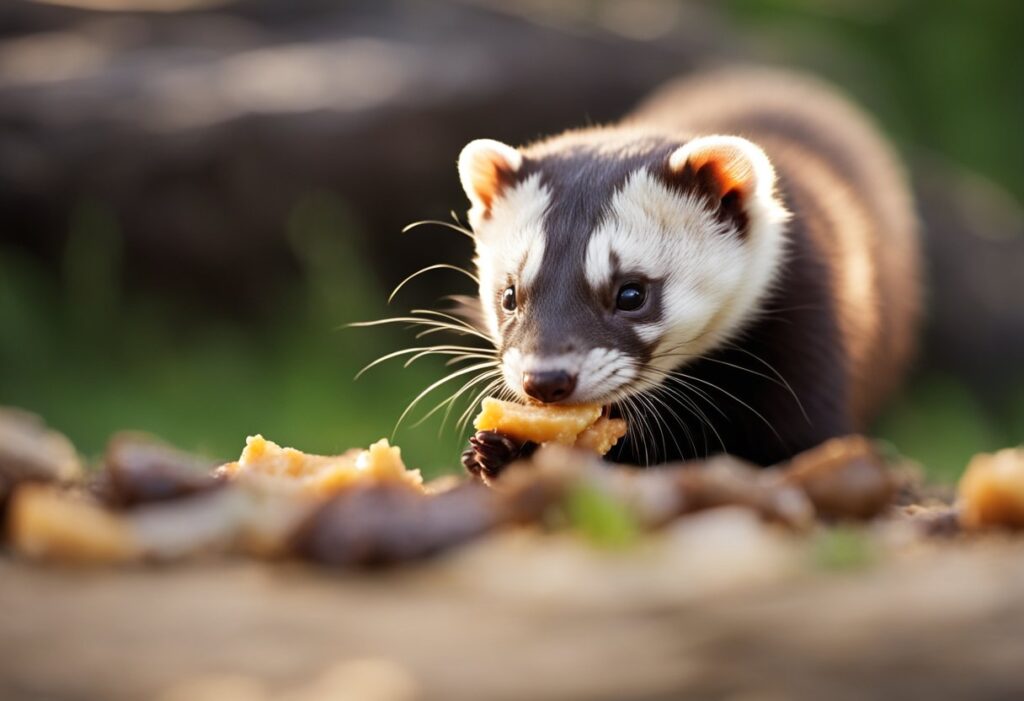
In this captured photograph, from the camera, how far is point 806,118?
5.76 metres

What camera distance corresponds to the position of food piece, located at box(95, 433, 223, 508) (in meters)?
2.52

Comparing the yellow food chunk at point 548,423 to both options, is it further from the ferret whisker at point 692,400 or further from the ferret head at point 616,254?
the ferret whisker at point 692,400

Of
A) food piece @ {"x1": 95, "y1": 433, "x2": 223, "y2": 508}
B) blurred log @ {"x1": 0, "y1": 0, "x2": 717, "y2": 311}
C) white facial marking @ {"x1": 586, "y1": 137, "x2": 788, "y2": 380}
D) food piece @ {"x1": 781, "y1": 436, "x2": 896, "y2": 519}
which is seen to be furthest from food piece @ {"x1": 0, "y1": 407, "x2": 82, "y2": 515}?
blurred log @ {"x1": 0, "y1": 0, "x2": 717, "y2": 311}

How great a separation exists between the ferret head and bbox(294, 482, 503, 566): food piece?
1.05 meters

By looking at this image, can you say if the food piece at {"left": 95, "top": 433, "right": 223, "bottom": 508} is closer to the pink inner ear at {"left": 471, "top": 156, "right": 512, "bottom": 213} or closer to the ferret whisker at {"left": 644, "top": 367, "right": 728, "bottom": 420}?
the ferret whisker at {"left": 644, "top": 367, "right": 728, "bottom": 420}

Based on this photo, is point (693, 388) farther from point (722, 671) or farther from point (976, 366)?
point (976, 366)

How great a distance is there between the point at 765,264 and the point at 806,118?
207 cm

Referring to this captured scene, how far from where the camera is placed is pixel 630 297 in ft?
11.7

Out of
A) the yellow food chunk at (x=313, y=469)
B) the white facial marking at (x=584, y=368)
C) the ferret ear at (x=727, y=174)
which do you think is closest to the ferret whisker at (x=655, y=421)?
the white facial marking at (x=584, y=368)

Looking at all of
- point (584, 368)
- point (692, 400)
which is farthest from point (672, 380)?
point (584, 368)

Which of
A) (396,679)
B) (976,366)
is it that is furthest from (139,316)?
(396,679)

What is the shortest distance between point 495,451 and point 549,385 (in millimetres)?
267

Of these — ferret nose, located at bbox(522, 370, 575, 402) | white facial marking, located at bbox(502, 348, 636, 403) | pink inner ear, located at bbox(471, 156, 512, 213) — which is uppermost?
pink inner ear, located at bbox(471, 156, 512, 213)

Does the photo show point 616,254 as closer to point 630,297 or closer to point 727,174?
point 630,297
